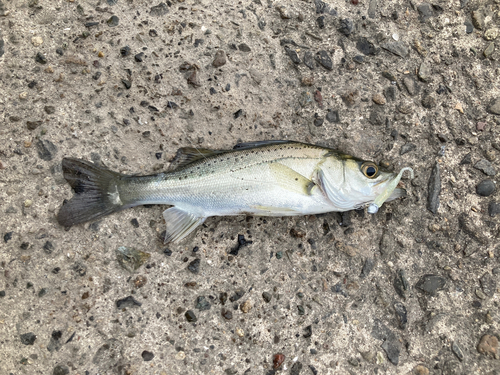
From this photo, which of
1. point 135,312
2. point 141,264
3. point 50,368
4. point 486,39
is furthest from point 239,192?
point 486,39

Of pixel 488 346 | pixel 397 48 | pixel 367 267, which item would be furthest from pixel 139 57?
pixel 488 346

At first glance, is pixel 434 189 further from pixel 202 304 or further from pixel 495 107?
pixel 202 304

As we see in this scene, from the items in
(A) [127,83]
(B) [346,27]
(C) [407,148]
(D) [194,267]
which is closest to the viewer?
(D) [194,267]

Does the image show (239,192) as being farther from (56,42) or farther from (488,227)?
(488,227)

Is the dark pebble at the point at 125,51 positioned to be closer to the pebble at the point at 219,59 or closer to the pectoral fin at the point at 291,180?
the pebble at the point at 219,59

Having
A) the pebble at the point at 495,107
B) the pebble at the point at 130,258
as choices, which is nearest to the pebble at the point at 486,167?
the pebble at the point at 495,107

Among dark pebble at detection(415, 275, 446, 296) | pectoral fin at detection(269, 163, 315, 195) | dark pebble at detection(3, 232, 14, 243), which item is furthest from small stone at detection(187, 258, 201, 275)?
dark pebble at detection(415, 275, 446, 296)
